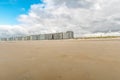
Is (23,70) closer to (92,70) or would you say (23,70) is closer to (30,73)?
(30,73)

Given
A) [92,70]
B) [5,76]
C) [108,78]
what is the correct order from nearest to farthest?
[108,78] → [5,76] → [92,70]

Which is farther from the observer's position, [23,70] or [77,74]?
[23,70]

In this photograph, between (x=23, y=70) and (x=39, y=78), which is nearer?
(x=39, y=78)

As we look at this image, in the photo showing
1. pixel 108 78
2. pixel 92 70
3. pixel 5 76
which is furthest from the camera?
pixel 92 70

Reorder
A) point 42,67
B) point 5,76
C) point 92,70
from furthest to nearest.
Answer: point 42,67 < point 92,70 < point 5,76

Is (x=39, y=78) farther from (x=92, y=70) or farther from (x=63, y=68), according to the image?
(x=92, y=70)

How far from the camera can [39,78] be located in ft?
15.6

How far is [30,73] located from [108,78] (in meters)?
2.08

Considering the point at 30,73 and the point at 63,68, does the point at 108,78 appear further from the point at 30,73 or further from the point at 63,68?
the point at 30,73

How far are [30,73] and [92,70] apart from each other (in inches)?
68.8

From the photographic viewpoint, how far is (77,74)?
5.00m

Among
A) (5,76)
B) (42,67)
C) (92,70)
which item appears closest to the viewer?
(5,76)

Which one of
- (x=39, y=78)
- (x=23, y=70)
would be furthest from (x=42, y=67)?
(x=39, y=78)

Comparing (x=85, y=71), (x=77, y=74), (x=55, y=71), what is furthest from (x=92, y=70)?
(x=55, y=71)
